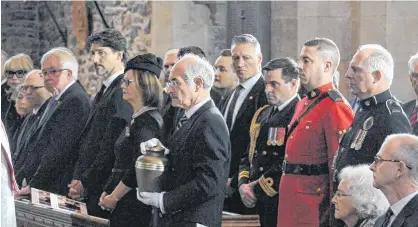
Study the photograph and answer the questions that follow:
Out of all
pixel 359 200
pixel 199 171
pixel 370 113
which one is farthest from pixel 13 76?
pixel 359 200

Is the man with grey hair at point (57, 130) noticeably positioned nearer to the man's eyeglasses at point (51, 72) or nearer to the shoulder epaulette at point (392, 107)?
the man's eyeglasses at point (51, 72)

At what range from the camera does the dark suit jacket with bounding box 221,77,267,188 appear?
7879 mm

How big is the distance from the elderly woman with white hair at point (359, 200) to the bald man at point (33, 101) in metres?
3.77

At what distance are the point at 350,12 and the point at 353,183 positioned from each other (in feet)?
19.3

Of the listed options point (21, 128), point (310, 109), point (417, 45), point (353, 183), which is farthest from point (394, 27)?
point (353, 183)

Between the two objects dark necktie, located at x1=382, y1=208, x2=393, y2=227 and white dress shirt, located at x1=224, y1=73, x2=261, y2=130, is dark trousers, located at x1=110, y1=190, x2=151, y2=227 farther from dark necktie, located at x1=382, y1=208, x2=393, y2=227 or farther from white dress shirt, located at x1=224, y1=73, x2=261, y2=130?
dark necktie, located at x1=382, y1=208, x2=393, y2=227

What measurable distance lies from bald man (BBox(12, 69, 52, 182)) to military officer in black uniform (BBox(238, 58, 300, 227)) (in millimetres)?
2279

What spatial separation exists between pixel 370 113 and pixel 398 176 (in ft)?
3.31

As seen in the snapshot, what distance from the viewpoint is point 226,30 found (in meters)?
14.3

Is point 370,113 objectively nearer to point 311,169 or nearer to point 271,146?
point 311,169

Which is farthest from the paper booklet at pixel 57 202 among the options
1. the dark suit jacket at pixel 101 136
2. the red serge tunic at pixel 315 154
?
the red serge tunic at pixel 315 154

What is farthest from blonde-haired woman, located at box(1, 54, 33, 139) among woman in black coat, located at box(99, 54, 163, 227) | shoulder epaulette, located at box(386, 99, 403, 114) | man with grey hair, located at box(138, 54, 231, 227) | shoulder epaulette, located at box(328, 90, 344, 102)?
shoulder epaulette, located at box(386, 99, 403, 114)

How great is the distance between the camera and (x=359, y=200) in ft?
18.9

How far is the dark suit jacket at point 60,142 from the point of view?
8.38 m
